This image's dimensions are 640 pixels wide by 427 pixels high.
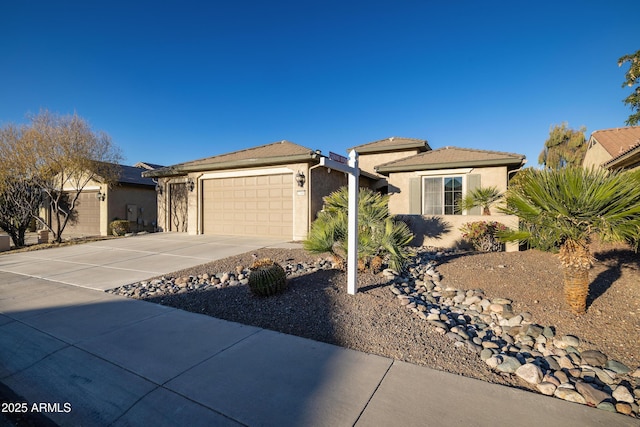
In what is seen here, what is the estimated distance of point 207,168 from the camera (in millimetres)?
14070

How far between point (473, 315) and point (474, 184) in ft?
25.6

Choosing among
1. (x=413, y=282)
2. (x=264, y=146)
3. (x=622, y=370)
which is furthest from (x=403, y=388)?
(x=264, y=146)

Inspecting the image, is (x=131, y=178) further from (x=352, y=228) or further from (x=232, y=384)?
(x=232, y=384)

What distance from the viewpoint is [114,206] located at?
17.0 metres

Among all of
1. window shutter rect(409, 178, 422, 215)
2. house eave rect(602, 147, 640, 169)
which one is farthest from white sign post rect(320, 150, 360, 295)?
house eave rect(602, 147, 640, 169)

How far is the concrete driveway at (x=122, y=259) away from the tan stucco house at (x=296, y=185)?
4.25 ft

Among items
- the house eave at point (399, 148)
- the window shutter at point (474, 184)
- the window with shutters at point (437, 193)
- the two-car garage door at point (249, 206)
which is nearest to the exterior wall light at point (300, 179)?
the two-car garage door at point (249, 206)

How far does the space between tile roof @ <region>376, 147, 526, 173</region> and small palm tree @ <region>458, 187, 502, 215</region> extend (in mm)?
986

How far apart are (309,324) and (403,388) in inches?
66.0

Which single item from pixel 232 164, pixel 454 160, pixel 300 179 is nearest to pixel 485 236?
pixel 454 160

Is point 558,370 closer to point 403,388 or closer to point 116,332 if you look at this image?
point 403,388

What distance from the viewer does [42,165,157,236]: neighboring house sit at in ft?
55.0

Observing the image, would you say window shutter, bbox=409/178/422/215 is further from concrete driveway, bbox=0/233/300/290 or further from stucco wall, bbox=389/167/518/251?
concrete driveway, bbox=0/233/300/290

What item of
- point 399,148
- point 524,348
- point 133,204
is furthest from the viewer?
point 133,204
